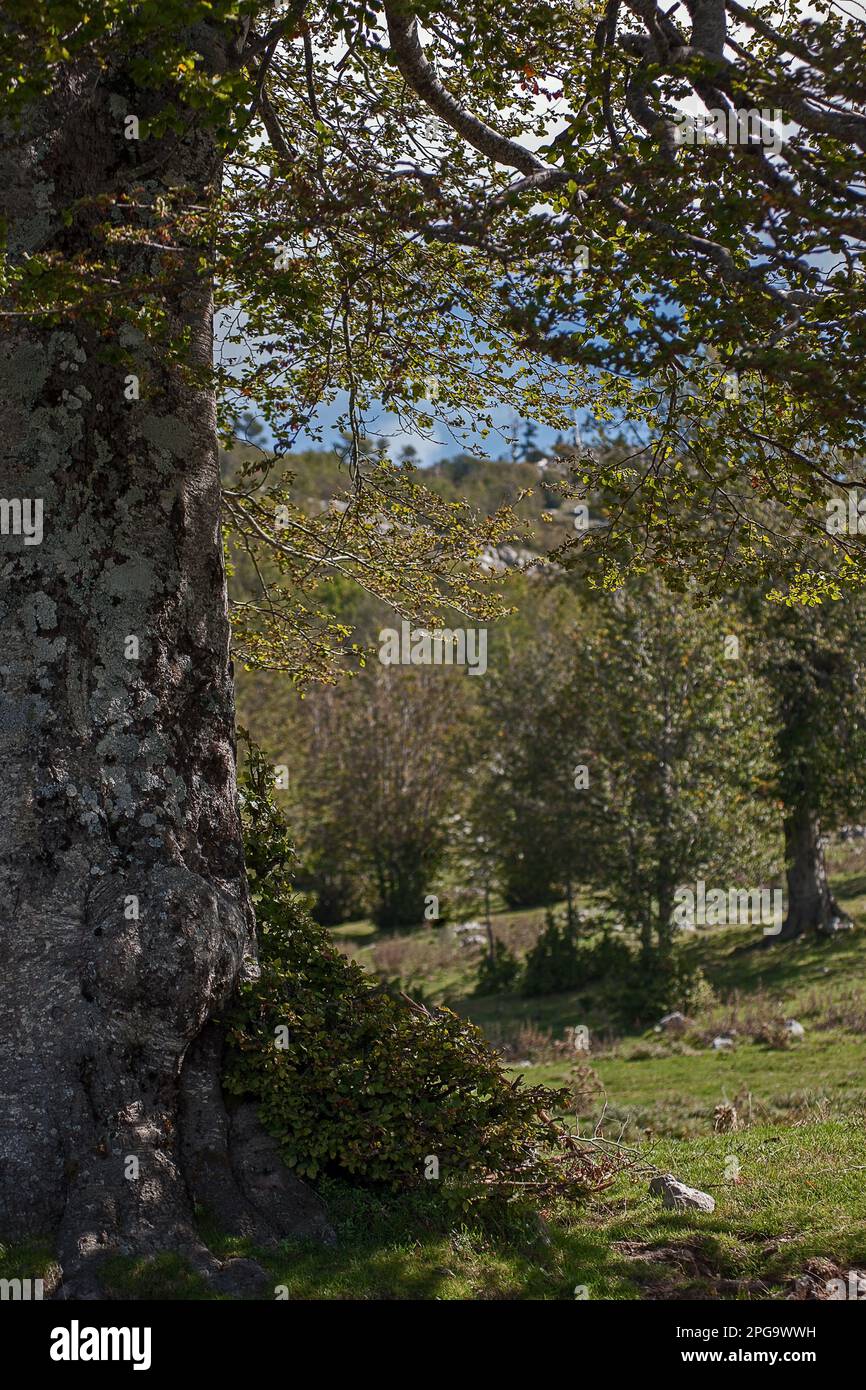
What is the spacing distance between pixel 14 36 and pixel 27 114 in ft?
3.87

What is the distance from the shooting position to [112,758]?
780 centimetres

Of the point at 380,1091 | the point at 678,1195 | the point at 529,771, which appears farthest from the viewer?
the point at 529,771

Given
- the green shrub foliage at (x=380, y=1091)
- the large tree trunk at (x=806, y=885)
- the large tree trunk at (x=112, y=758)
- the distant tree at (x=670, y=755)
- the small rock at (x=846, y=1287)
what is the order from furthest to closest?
the large tree trunk at (x=806, y=885) → the distant tree at (x=670, y=755) → the green shrub foliage at (x=380, y=1091) → the large tree trunk at (x=112, y=758) → the small rock at (x=846, y=1287)

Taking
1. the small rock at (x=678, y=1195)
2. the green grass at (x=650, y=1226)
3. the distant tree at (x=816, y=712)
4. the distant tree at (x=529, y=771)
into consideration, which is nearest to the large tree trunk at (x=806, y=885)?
the distant tree at (x=816, y=712)

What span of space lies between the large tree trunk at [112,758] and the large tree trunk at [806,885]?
22.4 m

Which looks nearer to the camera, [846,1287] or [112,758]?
[846,1287]

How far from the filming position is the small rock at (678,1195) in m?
8.34

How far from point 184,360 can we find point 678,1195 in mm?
6510

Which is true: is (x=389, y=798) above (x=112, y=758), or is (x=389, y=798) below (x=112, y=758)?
below

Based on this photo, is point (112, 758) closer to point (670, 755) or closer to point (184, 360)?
point (184, 360)

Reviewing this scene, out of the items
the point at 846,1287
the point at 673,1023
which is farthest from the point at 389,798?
the point at 846,1287

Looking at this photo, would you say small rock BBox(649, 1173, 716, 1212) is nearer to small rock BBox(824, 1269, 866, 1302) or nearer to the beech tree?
small rock BBox(824, 1269, 866, 1302)

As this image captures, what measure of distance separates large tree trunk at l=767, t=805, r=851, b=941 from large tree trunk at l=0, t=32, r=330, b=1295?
73.4 feet

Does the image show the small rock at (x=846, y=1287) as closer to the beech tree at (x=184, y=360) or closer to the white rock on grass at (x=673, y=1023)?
the beech tree at (x=184, y=360)
